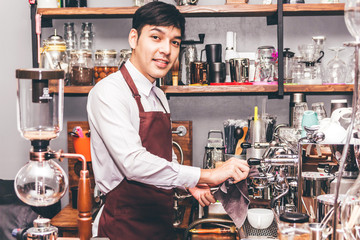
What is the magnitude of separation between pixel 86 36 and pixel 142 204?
4.41 ft

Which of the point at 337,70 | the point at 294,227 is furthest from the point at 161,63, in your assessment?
the point at 337,70

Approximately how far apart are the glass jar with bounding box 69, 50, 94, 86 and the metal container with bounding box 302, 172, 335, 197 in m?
1.51

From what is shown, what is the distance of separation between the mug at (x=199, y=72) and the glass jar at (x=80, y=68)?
0.63 metres

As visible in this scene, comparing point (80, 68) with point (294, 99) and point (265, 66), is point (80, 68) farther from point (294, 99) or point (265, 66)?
point (294, 99)

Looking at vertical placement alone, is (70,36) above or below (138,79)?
above

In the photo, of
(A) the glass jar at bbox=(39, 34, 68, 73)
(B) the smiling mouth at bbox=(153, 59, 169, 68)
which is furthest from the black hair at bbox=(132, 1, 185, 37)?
(A) the glass jar at bbox=(39, 34, 68, 73)

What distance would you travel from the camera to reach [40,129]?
3.61 ft

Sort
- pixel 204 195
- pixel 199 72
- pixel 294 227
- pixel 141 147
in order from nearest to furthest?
1. pixel 294 227
2. pixel 141 147
3. pixel 204 195
4. pixel 199 72

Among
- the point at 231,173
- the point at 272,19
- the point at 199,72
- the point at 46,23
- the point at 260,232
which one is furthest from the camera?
the point at 46,23

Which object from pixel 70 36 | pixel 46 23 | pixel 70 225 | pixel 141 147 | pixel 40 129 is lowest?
pixel 70 225

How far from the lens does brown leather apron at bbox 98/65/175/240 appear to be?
1828 millimetres

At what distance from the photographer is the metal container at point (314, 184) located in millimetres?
1575

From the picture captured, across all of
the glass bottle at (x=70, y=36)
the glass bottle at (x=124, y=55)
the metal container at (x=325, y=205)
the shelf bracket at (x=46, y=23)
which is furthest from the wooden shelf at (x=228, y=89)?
the metal container at (x=325, y=205)

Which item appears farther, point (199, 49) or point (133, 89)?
point (199, 49)
